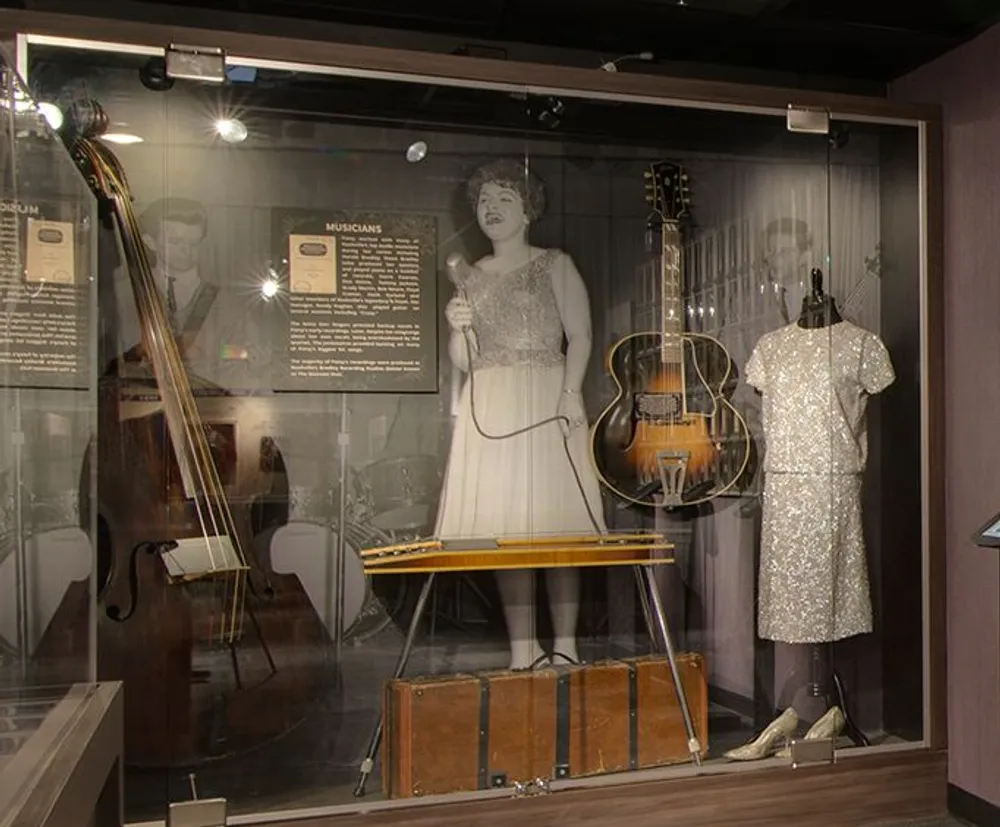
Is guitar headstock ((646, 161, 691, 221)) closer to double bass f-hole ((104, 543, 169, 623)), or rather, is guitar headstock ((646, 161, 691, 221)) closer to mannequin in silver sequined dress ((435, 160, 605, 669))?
mannequin in silver sequined dress ((435, 160, 605, 669))

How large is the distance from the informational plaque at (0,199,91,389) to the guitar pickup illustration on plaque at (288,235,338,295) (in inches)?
33.1

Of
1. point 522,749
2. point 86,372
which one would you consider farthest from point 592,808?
point 86,372

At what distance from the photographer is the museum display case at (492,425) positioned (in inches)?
104

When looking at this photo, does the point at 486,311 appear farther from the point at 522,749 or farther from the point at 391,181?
the point at 522,749

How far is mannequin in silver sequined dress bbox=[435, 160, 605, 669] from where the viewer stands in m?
3.07

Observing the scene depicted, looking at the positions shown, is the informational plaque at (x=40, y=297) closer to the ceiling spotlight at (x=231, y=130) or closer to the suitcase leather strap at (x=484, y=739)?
the ceiling spotlight at (x=231, y=130)

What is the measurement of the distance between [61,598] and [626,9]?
2.27 meters

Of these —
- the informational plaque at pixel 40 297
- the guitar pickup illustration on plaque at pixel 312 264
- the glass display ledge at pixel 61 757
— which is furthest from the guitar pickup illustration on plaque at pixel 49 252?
the guitar pickup illustration on plaque at pixel 312 264

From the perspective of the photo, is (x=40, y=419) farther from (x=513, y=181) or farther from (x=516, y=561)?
(x=513, y=181)

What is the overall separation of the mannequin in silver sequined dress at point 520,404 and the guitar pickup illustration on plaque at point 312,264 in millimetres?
390

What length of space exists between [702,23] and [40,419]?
2.45 meters

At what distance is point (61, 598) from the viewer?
73.7 inches

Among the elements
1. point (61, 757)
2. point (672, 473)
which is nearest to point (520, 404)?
point (672, 473)

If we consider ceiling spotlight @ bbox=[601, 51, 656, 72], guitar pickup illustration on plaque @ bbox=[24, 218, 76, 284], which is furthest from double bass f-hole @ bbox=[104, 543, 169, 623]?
ceiling spotlight @ bbox=[601, 51, 656, 72]
